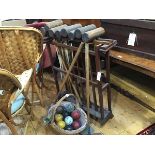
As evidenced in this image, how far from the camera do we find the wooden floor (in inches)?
77.5

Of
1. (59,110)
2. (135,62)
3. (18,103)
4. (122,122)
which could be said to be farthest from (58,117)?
(135,62)

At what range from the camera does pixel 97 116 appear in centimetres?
204

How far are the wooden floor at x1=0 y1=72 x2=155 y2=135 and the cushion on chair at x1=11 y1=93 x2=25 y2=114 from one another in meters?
0.47

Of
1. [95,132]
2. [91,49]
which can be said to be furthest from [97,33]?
[95,132]

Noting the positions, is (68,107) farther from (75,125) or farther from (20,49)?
(20,49)

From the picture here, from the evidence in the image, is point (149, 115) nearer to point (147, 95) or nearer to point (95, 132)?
point (147, 95)

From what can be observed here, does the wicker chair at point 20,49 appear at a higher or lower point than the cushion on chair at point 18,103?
higher

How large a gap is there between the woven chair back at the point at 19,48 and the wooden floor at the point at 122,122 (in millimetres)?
474

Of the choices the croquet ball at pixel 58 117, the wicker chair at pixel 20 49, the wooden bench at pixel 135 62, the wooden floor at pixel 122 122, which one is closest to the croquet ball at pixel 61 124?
the croquet ball at pixel 58 117

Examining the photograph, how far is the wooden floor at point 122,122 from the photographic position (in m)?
1.97

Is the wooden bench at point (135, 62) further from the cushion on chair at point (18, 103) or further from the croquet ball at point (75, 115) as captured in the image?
the cushion on chair at point (18, 103)

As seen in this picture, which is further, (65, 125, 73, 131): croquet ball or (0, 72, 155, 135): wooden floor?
(0, 72, 155, 135): wooden floor

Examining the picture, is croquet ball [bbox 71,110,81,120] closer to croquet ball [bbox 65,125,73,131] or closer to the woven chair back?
croquet ball [bbox 65,125,73,131]

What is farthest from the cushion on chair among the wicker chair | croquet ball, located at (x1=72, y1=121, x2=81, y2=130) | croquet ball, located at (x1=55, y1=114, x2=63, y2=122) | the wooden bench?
the wooden bench
